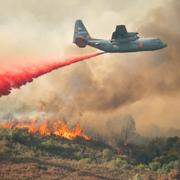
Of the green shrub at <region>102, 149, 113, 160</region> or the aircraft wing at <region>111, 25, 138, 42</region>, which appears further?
the green shrub at <region>102, 149, 113, 160</region>

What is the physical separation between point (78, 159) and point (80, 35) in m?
36.5

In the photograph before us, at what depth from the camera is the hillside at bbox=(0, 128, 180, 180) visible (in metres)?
97.2

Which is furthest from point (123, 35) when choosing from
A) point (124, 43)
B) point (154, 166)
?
point (154, 166)

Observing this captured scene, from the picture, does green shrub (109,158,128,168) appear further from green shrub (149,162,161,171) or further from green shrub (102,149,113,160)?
green shrub (149,162,161,171)

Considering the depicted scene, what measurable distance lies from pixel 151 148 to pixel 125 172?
37.0 m

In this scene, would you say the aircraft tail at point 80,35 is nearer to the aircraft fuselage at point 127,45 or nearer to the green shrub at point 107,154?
the aircraft fuselage at point 127,45

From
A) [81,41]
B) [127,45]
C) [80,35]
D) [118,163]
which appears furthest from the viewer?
[118,163]

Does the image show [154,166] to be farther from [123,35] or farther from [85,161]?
[123,35]

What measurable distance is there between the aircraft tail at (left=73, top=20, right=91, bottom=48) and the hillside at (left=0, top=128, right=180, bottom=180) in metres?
25.0

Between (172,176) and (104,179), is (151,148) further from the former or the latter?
(104,179)

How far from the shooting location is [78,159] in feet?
383

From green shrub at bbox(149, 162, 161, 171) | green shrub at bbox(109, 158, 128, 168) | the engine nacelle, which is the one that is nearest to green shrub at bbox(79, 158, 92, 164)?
green shrub at bbox(109, 158, 128, 168)

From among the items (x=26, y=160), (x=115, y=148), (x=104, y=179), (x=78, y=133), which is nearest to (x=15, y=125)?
(x=78, y=133)

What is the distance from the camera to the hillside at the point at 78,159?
97.2 meters
